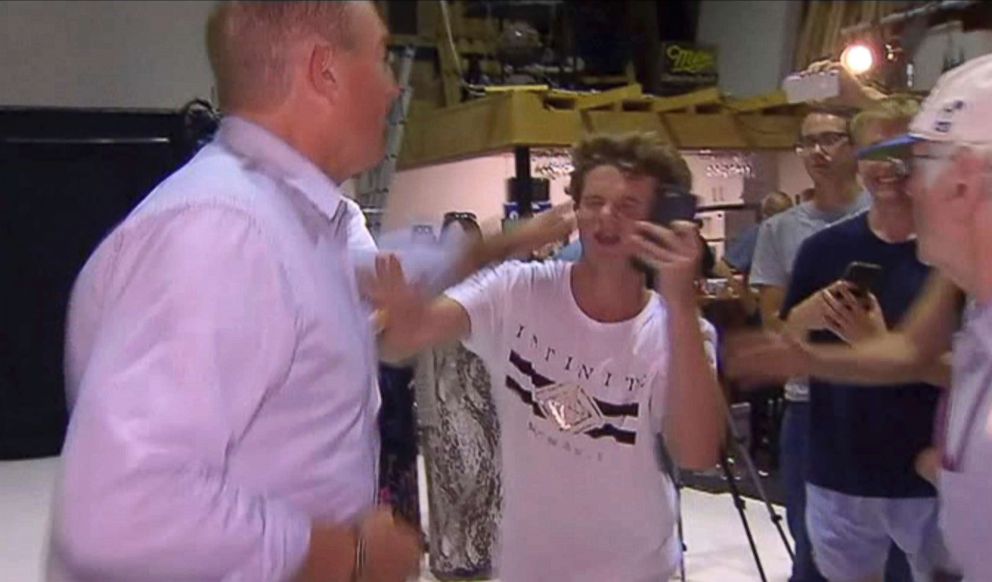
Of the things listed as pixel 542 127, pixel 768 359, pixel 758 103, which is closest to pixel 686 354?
pixel 768 359

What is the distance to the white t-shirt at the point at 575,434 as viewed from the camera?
206 centimetres

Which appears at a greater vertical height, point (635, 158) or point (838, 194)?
point (635, 158)

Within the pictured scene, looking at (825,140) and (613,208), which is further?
(825,140)

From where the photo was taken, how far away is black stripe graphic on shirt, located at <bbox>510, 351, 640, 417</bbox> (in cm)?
209

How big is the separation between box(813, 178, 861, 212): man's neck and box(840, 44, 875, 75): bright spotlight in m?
0.31

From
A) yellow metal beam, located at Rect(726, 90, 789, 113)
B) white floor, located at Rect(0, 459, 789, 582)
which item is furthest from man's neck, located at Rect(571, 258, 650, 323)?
yellow metal beam, located at Rect(726, 90, 789, 113)

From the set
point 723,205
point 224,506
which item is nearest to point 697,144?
point 723,205

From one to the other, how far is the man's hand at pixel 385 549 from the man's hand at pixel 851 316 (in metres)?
1.07

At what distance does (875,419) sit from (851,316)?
2.21 ft

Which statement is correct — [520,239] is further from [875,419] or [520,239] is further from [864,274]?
[875,419]

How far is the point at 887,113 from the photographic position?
267 centimetres

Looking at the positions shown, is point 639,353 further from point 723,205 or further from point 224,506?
point 723,205

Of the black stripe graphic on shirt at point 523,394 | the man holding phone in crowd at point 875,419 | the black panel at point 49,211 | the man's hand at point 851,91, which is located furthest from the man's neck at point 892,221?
the black panel at point 49,211

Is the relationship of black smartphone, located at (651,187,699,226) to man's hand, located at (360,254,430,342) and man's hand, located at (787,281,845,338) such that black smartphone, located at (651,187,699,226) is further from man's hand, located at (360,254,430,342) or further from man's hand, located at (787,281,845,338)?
man's hand, located at (360,254,430,342)
